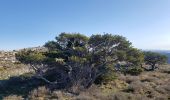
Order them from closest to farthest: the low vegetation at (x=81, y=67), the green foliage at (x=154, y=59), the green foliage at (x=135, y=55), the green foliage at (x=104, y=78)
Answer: the low vegetation at (x=81, y=67), the green foliage at (x=135, y=55), the green foliage at (x=104, y=78), the green foliage at (x=154, y=59)

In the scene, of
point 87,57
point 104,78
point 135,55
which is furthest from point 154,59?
point 87,57

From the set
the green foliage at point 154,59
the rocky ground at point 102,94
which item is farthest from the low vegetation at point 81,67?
the green foliage at point 154,59

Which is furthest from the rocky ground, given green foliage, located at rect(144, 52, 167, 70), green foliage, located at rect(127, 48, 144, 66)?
green foliage, located at rect(144, 52, 167, 70)

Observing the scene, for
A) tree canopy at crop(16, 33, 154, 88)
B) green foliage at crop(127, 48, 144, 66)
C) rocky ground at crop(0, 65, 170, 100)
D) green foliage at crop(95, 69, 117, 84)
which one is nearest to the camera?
rocky ground at crop(0, 65, 170, 100)

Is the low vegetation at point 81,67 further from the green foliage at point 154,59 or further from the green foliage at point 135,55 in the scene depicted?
the green foliage at point 154,59

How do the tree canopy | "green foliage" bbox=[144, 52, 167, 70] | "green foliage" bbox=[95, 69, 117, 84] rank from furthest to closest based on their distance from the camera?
"green foliage" bbox=[144, 52, 167, 70], "green foliage" bbox=[95, 69, 117, 84], the tree canopy

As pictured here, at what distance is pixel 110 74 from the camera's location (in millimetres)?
26516

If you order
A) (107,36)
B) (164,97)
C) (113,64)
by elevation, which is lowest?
(164,97)

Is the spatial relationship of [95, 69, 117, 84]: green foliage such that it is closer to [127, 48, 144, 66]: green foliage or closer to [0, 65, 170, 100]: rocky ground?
[0, 65, 170, 100]: rocky ground

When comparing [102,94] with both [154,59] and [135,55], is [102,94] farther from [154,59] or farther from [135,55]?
[154,59]

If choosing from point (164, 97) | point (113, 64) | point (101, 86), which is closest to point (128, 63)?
point (113, 64)

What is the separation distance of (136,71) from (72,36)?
486 inches

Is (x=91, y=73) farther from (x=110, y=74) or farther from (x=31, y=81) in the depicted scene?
(x=31, y=81)

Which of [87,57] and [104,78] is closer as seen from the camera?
[87,57]
